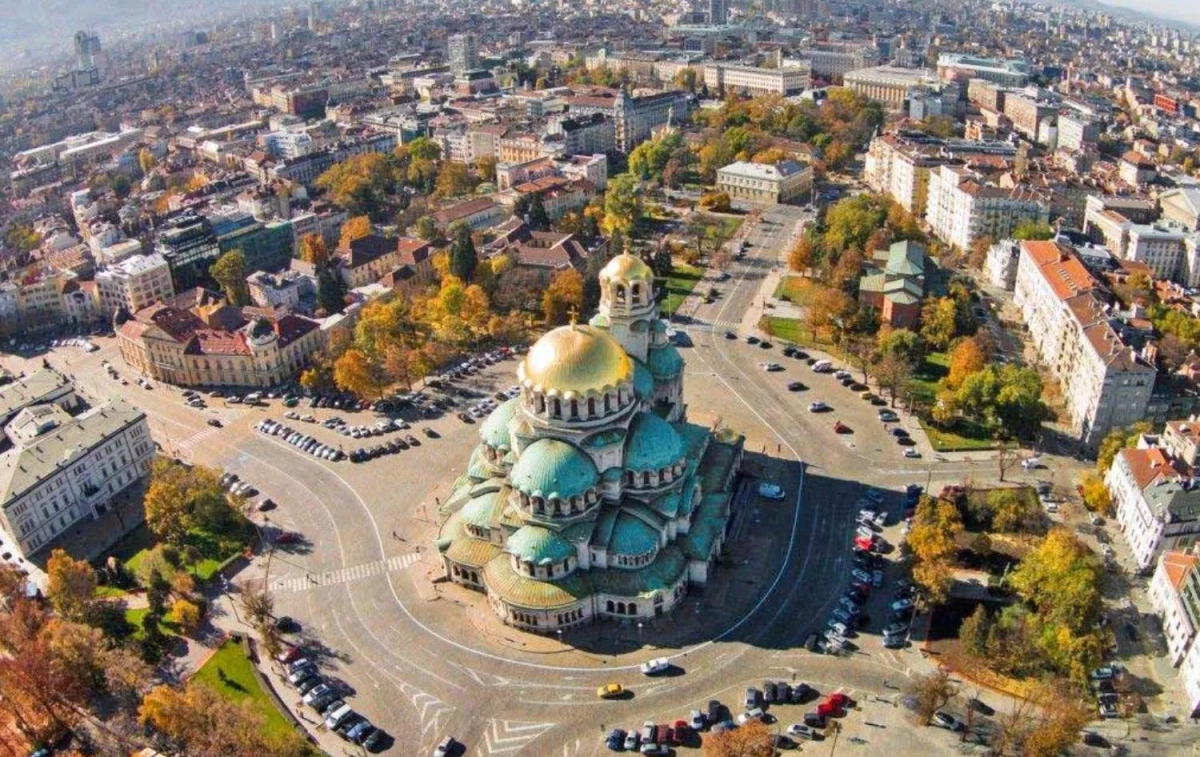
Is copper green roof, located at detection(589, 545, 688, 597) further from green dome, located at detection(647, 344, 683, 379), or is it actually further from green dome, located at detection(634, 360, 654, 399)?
green dome, located at detection(647, 344, 683, 379)

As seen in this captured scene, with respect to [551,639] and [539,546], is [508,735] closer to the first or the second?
[551,639]

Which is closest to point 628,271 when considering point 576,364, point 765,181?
point 576,364

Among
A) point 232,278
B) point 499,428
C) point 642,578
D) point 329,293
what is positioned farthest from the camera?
point 232,278

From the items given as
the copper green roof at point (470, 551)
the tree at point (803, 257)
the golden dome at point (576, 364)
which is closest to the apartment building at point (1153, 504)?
the golden dome at point (576, 364)

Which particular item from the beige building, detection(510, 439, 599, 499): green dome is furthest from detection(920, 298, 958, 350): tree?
the beige building

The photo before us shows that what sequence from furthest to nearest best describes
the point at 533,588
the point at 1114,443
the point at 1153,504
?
the point at 1114,443, the point at 1153,504, the point at 533,588

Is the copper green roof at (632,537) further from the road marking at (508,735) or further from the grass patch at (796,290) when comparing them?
the grass patch at (796,290)
